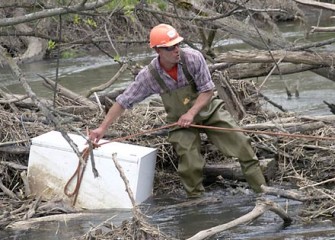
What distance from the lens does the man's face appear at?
21.6ft

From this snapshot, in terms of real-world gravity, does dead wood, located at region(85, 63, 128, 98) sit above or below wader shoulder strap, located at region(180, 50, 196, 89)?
below

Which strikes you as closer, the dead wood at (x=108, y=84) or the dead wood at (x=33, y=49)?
the dead wood at (x=108, y=84)

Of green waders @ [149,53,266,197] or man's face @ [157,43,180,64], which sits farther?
green waders @ [149,53,266,197]

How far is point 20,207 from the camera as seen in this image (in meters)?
6.92

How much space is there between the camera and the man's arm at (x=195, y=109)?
674cm

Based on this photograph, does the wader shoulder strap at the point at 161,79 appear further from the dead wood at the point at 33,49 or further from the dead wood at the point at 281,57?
the dead wood at the point at 33,49

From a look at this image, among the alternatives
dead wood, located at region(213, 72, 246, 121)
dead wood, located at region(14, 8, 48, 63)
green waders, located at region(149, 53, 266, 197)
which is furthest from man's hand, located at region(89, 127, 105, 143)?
dead wood, located at region(14, 8, 48, 63)

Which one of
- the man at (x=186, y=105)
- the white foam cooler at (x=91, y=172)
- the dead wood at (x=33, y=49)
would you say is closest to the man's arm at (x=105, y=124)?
the man at (x=186, y=105)

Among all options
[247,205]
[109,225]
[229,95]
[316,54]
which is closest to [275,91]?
[316,54]

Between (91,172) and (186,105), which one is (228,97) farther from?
(91,172)

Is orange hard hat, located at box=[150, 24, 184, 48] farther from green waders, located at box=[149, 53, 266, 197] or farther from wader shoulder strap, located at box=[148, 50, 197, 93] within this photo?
green waders, located at box=[149, 53, 266, 197]

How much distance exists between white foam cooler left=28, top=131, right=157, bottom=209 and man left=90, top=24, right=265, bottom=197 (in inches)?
10.4

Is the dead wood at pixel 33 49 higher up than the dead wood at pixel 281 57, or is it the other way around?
the dead wood at pixel 281 57

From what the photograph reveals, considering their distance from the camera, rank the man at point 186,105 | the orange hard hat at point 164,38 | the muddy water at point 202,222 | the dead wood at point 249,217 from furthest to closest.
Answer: the man at point 186,105, the orange hard hat at point 164,38, the muddy water at point 202,222, the dead wood at point 249,217
